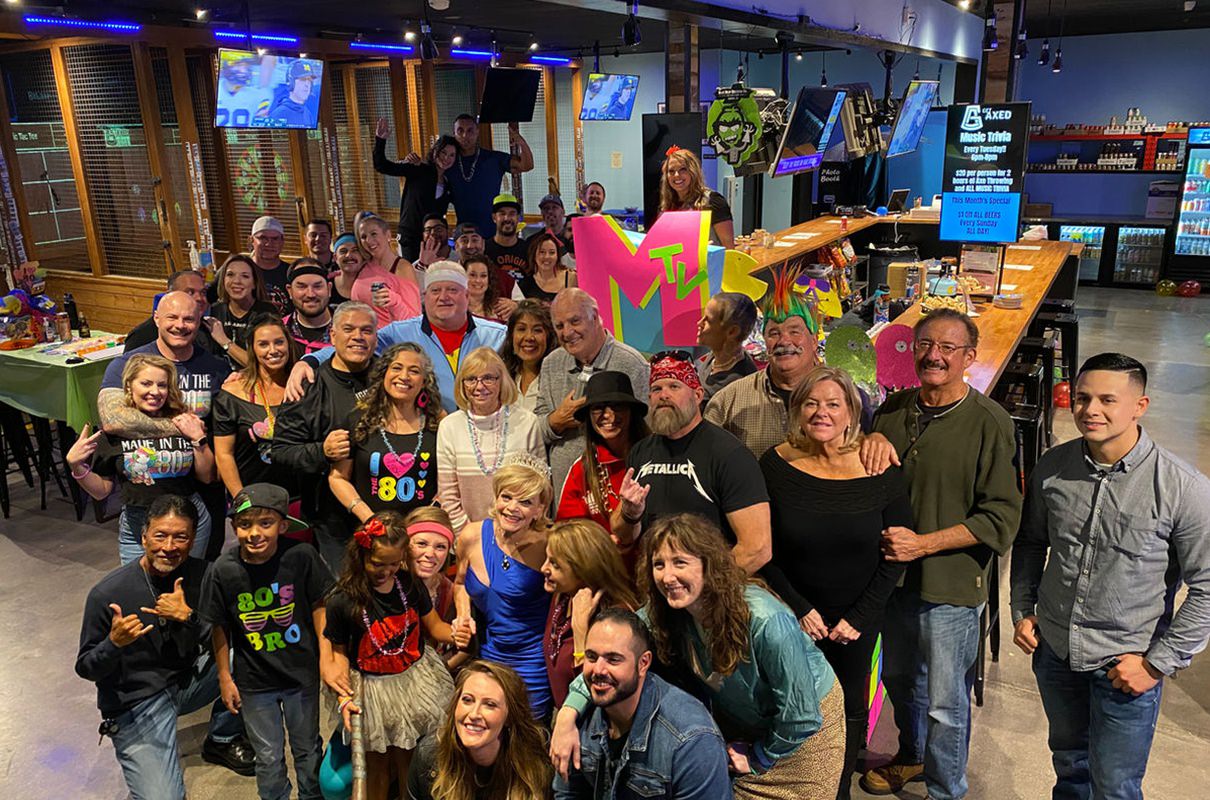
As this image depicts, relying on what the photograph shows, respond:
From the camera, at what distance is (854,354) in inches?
139

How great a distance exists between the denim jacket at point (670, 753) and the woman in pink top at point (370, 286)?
2.90m

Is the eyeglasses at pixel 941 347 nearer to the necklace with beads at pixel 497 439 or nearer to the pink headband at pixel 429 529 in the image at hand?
the necklace with beads at pixel 497 439

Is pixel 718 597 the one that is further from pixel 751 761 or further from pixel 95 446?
pixel 95 446

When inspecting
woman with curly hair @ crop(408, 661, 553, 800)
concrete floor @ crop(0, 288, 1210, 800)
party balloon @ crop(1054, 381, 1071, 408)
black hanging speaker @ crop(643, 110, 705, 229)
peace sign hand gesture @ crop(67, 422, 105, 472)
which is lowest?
concrete floor @ crop(0, 288, 1210, 800)

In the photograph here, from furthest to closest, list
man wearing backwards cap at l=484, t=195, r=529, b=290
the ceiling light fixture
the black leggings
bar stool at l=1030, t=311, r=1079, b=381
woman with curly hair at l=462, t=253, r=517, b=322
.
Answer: bar stool at l=1030, t=311, r=1079, b=381 → the ceiling light fixture → man wearing backwards cap at l=484, t=195, r=529, b=290 → woman with curly hair at l=462, t=253, r=517, b=322 → the black leggings

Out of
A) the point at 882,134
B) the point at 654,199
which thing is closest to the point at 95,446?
the point at 654,199

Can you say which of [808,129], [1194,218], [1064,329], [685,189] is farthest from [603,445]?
[1194,218]

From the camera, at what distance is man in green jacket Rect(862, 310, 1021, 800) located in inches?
108

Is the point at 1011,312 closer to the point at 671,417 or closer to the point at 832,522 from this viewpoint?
the point at 832,522

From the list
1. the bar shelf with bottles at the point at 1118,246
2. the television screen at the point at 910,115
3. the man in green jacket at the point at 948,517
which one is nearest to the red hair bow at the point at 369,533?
the man in green jacket at the point at 948,517

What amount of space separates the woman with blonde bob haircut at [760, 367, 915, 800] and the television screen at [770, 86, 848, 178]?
242 inches

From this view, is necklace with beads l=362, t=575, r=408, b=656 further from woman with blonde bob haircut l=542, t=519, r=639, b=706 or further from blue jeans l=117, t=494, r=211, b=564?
blue jeans l=117, t=494, r=211, b=564

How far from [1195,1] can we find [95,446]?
11961 mm

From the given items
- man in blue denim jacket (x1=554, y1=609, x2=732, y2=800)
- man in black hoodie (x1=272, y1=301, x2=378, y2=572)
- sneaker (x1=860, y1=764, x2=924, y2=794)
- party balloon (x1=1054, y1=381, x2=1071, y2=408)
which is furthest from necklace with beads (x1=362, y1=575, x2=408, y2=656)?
party balloon (x1=1054, y1=381, x2=1071, y2=408)
